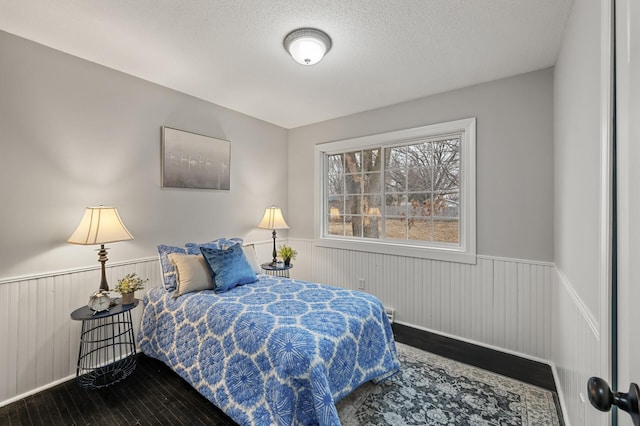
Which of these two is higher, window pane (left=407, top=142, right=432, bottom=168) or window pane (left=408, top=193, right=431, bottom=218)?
window pane (left=407, top=142, right=432, bottom=168)

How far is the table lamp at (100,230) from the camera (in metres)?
2.14

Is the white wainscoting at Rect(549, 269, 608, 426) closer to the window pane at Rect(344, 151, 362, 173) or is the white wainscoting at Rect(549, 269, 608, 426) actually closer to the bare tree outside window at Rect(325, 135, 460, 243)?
the bare tree outside window at Rect(325, 135, 460, 243)

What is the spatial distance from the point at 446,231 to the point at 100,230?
322 cm

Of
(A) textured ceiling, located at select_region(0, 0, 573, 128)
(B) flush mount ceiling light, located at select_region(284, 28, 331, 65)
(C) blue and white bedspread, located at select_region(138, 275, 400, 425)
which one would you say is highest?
(A) textured ceiling, located at select_region(0, 0, 573, 128)

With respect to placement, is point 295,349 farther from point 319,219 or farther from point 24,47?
point 24,47

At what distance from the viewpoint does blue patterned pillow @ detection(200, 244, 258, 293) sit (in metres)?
2.51

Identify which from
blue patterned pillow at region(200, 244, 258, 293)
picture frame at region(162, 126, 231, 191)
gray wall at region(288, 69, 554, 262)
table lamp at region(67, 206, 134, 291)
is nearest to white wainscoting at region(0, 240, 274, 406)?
table lamp at region(67, 206, 134, 291)

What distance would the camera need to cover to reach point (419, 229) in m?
3.33

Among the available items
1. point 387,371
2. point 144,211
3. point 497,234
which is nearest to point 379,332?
point 387,371

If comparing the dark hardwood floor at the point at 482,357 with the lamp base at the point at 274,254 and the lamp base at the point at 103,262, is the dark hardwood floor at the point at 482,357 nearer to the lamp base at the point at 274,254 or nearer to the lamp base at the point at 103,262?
the lamp base at the point at 274,254

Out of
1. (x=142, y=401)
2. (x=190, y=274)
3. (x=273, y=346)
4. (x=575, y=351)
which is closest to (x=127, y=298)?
(x=190, y=274)

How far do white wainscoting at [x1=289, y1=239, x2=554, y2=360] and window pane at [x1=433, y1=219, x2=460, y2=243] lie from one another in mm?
267

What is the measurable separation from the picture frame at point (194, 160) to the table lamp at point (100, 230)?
2.42 feet

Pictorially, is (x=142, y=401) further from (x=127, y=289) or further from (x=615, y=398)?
(x=615, y=398)
